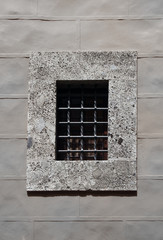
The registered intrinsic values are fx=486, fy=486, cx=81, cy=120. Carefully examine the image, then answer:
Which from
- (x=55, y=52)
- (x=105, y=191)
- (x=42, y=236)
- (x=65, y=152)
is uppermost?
(x=55, y=52)

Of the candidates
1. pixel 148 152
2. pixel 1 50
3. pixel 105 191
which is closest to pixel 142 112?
pixel 148 152

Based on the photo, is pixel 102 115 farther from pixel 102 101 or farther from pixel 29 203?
pixel 29 203

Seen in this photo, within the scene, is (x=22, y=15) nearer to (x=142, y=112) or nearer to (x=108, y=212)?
(x=142, y=112)

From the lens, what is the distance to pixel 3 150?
4453 mm

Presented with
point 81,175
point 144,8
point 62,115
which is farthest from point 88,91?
point 144,8

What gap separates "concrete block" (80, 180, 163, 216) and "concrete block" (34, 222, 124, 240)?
97 millimetres

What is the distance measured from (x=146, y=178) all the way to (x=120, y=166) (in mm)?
258

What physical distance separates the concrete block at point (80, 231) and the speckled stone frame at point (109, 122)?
32cm

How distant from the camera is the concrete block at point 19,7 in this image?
459 cm

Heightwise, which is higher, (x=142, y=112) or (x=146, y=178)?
(x=142, y=112)

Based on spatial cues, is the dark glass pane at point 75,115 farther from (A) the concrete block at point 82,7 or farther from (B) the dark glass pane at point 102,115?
(A) the concrete block at point 82,7

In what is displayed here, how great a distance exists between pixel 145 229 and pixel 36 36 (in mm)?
2032

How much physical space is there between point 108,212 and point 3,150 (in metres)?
1.11

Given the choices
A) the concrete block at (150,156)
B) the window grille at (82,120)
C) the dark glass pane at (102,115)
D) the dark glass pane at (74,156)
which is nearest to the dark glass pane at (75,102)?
the window grille at (82,120)
